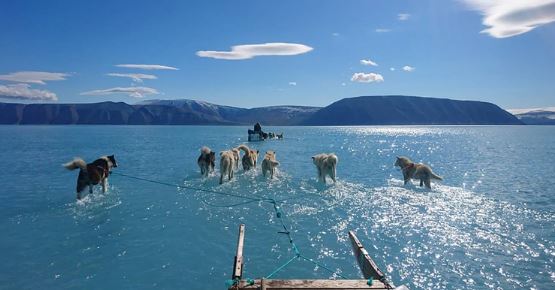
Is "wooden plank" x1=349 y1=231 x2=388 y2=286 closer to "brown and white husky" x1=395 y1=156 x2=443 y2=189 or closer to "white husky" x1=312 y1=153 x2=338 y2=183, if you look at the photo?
"white husky" x1=312 y1=153 x2=338 y2=183

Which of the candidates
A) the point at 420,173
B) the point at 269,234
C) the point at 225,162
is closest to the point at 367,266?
the point at 269,234

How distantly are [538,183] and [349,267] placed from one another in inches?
836

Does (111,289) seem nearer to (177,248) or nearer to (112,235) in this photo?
(177,248)

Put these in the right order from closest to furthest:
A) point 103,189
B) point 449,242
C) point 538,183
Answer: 1. point 449,242
2. point 103,189
3. point 538,183

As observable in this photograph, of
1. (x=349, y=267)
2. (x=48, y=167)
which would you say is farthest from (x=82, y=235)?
(x=48, y=167)

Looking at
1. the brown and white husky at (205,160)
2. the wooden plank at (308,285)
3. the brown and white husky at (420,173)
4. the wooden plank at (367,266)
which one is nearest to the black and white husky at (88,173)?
the brown and white husky at (205,160)

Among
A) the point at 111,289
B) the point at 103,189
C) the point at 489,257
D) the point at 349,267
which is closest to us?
the point at 111,289

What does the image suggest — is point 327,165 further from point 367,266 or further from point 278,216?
point 367,266

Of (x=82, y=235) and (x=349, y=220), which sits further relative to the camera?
(x=349, y=220)

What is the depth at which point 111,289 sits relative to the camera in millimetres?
8586

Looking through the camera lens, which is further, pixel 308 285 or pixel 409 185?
pixel 409 185

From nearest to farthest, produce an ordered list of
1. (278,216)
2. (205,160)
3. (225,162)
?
1. (278,216)
2. (225,162)
3. (205,160)

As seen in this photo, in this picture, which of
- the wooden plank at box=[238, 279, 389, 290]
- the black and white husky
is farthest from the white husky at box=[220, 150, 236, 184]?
the wooden plank at box=[238, 279, 389, 290]

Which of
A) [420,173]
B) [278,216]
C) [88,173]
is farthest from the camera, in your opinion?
[420,173]
